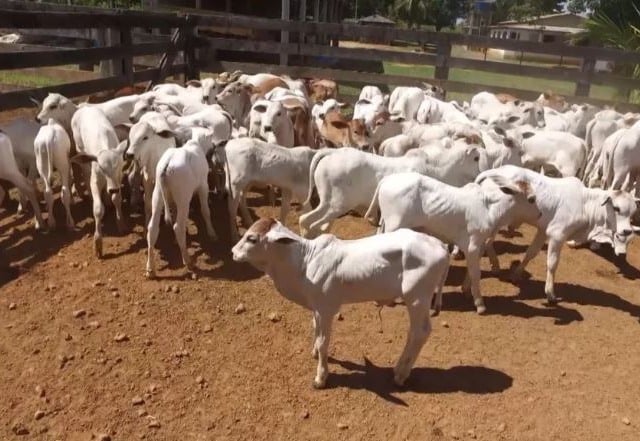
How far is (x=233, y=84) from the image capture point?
→ 11445mm

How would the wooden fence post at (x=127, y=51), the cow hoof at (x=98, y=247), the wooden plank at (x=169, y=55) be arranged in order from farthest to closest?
the wooden plank at (x=169, y=55)
the wooden fence post at (x=127, y=51)
the cow hoof at (x=98, y=247)

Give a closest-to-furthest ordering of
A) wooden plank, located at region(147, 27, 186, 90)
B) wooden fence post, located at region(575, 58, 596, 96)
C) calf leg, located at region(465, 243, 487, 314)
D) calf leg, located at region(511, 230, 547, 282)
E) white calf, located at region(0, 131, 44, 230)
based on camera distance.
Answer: calf leg, located at region(465, 243, 487, 314), calf leg, located at region(511, 230, 547, 282), white calf, located at region(0, 131, 44, 230), wooden plank, located at region(147, 27, 186, 90), wooden fence post, located at region(575, 58, 596, 96)

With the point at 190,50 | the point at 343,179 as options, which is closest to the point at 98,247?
the point at 343,179

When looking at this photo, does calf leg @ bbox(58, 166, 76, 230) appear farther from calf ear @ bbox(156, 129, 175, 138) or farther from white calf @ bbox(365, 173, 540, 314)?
white calf @ bbox(365, 173, 540, 314)

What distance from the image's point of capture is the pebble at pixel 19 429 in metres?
4.65

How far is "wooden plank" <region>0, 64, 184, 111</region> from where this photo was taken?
31.3ft

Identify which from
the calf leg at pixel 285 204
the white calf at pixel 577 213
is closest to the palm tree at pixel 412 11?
the calf leg at pixel 285 204

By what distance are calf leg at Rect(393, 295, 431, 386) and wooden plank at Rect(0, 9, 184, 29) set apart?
782 centimetres

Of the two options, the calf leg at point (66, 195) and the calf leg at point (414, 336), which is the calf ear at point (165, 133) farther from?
the calf leg at point (414, 336)

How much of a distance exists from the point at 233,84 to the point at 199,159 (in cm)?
446

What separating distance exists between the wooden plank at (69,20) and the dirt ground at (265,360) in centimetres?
376

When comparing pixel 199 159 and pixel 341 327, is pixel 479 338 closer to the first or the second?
pixel 341 327

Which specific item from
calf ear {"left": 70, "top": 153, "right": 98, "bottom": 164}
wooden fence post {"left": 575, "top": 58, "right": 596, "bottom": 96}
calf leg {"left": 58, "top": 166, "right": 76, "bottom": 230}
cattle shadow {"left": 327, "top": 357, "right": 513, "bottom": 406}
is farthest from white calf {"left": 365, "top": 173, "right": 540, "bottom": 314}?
wooden fence post {"left": 575, "top": 58, "right": 596, "bottom": 96}

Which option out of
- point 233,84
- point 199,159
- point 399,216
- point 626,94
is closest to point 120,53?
point 233,84
